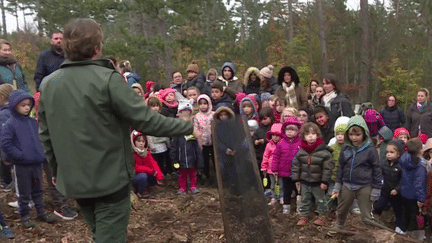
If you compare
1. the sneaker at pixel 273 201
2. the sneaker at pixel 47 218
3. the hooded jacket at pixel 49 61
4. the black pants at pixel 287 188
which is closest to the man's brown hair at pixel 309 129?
the black pants at pixel 287 188

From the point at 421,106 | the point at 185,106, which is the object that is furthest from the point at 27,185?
the point at 421,106

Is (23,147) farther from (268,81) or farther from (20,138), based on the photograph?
(268,81)

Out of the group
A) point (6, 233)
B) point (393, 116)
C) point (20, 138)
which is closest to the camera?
point (6, 233)

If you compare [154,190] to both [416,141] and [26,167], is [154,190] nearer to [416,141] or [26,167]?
[26,167]

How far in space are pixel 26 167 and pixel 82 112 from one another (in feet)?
8.84

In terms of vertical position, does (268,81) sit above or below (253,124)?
above

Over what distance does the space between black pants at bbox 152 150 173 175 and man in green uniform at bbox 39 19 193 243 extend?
14.2 ft

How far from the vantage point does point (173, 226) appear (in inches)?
191

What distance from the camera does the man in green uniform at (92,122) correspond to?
2311 mm

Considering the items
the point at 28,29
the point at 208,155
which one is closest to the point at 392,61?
the point at 208,155

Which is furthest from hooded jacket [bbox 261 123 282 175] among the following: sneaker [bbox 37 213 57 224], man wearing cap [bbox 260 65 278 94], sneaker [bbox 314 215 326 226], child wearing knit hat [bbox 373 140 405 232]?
sneaker [bbox 37 213 57 224]

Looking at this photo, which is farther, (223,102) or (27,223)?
(223,102)

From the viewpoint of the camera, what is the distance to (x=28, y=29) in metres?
40.0

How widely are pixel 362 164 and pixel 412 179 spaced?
3.01ft
